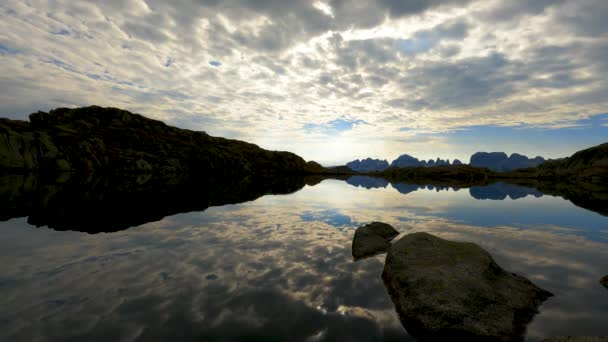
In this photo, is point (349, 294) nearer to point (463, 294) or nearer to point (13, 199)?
point (463, 294)

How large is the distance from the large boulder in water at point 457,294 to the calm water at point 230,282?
52 centimetres

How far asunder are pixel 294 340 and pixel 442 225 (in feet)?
70.4

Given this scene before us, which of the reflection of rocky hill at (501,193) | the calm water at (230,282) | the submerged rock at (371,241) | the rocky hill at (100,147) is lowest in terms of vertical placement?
the calm water at (230,282)

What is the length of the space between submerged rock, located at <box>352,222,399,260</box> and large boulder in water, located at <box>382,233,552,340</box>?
119 inches

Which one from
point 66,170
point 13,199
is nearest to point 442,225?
point 13,199

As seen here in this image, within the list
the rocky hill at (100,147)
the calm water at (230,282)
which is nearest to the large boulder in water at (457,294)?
the calm water at (230,282)

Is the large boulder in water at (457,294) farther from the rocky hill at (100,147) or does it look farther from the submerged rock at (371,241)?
the rocky hill at (100,147)

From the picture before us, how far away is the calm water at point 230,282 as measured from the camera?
7.73m

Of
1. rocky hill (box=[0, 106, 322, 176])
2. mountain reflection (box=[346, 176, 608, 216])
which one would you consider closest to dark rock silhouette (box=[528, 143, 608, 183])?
mountain reflection (box=[346, 176, 608, 216])

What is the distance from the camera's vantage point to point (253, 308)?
8.82m

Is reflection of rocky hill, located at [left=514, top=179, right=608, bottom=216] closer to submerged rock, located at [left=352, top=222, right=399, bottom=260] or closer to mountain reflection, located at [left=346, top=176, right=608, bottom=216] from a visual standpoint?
mountain reflection, located at [left=346, top=176, right=608, bottom=216]

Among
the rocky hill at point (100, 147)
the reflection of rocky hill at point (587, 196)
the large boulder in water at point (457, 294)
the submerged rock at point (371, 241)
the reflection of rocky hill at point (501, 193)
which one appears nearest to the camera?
the large boulder in water at point (457, 294)

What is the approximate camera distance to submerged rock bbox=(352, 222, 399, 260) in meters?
15.0

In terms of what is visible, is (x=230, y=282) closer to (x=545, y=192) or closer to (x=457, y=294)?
(x=457, y=294)
